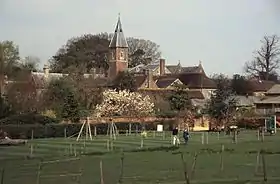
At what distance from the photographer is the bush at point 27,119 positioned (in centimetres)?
7856

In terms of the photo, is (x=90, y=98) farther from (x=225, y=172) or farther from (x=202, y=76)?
(x=225, y=172)

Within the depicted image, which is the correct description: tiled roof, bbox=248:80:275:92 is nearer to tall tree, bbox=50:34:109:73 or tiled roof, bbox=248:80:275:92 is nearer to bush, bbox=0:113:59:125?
tall tree, bbox=50:34:109:73

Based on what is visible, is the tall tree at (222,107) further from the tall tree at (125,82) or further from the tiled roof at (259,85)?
the tiled roof at (259,85)

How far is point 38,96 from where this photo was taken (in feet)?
307

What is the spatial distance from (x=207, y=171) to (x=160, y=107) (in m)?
72.0

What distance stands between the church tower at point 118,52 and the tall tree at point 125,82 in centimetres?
2887

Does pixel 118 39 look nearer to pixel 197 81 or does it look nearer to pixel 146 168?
pixel 197 81

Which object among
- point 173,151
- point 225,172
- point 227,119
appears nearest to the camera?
point 225,172

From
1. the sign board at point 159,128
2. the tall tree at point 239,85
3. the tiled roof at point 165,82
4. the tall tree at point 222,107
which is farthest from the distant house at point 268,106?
the sign board at point 159,128

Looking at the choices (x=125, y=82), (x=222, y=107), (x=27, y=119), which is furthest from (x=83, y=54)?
(x=27, y=119)

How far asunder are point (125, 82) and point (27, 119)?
30.4 metres

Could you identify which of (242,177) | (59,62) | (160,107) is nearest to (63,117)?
(160,107)

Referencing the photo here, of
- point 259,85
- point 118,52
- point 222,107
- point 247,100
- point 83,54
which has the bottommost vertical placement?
point 222,107

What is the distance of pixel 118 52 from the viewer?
139375 mm
